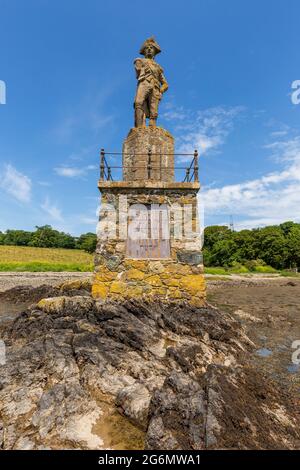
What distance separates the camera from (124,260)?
10.1 meters

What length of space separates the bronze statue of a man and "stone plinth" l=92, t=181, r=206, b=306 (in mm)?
3497

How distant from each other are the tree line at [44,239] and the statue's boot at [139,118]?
6873 cm

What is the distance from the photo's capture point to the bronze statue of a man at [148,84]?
12.1 metres

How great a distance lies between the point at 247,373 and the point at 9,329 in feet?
24.6

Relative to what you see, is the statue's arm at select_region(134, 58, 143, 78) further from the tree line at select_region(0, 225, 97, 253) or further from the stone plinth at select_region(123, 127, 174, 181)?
the tree line at select_region(0, 225, 97, 253)

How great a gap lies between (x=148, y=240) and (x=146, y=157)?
3550 mm

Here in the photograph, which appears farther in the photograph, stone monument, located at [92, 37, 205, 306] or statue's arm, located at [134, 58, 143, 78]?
statue's arm, located at [134, 58, 143, 78]

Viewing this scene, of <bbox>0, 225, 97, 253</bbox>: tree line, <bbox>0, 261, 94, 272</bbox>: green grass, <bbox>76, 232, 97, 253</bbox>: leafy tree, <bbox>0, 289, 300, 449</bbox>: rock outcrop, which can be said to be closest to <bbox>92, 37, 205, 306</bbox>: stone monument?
<bbox>0, 289, 300, 449</bbox>: rock outcrop

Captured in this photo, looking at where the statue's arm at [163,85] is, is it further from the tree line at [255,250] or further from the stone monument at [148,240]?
the tree line at [255,250]

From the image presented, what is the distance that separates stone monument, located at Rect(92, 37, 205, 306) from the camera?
995cm

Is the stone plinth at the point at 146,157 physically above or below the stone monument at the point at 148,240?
above

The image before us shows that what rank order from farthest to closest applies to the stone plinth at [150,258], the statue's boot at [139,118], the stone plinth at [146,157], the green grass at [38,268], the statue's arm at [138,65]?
the green grass at [38,268] → the statue's arm at [138,65] → the statue's boot at [139,118] → the stone plinth at [146,157] → the stone plinth at [150,258]

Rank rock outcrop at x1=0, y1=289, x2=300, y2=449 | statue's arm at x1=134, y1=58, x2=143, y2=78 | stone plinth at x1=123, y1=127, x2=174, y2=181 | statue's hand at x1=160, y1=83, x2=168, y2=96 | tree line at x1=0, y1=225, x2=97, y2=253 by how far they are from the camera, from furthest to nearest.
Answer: tree line at x1=0, y1=225, x2=97, y2=253 → statue's hand at x1=160, y1=83, x2=168, y2=96 → statue's arm at x1=134, y1=58, x2=143, y2=78 → stone plinth at x1=123, y1=127, x2=174, y2=181 → rock outcrop at x1=0, y1=289, x2=300, y2=449

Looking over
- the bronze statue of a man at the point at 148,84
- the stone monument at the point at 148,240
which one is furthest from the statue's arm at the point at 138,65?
the stone monument at the point at 148,240
